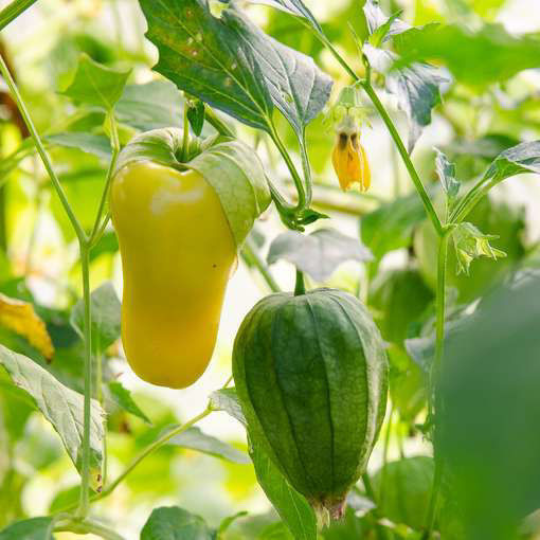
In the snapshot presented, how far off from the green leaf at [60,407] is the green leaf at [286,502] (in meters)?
0.08

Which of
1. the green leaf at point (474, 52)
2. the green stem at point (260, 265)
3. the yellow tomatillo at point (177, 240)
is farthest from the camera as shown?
the green stem at point (260, 265)

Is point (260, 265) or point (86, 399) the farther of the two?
point (260, 265)

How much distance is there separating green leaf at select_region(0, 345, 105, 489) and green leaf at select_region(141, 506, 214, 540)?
0.05m

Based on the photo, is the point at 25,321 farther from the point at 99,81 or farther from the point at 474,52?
the point at 474,52

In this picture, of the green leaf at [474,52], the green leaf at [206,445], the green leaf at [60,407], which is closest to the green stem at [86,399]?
the green leaf at [60,407]

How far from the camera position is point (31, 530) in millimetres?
478

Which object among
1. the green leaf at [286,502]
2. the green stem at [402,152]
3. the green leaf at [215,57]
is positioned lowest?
the green leaf at [286,502]

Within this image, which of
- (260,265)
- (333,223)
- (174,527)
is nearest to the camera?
(174,527)

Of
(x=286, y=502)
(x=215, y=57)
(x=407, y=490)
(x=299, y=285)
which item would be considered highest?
(x=215, y=57)

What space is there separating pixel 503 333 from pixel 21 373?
31 cm

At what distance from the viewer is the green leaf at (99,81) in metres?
0.54

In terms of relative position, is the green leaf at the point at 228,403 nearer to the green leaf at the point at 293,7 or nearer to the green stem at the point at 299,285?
the green stem at the point at 299,285

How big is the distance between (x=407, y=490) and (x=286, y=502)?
0.69 feet

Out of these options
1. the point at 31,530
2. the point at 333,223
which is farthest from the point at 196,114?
the point at 333,223
